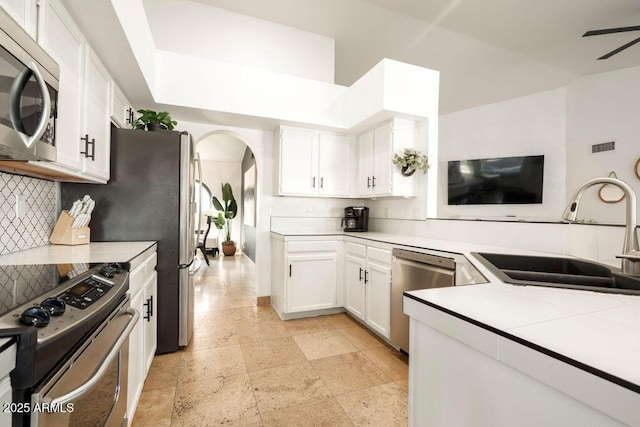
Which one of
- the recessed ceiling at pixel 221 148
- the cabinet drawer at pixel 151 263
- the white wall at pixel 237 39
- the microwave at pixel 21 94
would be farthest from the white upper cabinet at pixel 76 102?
the recessed ceiling at pixel 221 148

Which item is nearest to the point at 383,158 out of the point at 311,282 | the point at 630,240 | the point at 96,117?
the point at 311,282

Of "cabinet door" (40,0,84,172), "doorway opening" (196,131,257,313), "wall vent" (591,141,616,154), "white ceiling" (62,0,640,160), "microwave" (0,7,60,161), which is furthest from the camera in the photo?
"doorway opening" (196,131,257,313)

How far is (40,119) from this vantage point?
1.05 m

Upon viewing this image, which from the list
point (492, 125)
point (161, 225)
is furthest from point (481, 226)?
point (492, 125)

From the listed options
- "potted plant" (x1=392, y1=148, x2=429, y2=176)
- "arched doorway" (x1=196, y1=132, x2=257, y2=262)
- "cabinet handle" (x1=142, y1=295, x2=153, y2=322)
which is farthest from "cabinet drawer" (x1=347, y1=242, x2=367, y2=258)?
"arched doorway" (x1=196, y1=132, x2=257, y2=262)

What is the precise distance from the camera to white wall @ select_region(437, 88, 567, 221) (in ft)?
14.0

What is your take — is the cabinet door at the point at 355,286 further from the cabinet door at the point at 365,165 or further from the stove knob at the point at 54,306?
the stove knob at the point at 54,306

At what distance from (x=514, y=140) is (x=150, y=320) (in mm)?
5557

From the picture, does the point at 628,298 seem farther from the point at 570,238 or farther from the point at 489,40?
the point at 489,40

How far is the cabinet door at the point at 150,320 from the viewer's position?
188 cm

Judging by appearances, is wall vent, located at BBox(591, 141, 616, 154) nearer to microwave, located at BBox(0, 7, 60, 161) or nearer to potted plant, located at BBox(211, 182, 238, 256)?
microwave, located at BBox(0, 7, 60, 161)

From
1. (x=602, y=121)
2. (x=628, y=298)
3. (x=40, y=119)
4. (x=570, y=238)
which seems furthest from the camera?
(x=602, y=121)

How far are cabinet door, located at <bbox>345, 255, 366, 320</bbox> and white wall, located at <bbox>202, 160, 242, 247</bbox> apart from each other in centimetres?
547

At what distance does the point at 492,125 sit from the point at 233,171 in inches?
253
